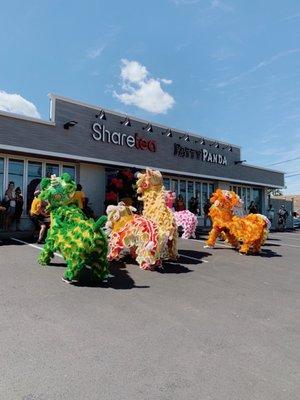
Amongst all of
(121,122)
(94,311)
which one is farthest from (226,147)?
(94,311)

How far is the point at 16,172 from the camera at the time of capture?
13.8 m

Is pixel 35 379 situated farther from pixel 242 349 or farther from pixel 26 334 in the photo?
pixel 242 349

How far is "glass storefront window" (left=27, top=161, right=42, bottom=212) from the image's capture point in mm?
14117

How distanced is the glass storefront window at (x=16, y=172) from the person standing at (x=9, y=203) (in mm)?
910

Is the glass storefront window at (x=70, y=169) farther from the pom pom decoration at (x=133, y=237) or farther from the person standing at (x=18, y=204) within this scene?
the pom pom decoration at (x=133, y=237)

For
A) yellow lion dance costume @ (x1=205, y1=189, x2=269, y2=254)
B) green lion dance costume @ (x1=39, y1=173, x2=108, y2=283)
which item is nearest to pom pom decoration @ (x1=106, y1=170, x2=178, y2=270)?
green lion dance costume @ (x1=39, y1=173, x2=108, y2=283)

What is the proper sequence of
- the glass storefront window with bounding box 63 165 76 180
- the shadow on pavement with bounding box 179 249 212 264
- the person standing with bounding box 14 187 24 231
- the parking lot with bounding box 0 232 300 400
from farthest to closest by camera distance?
the glass storefront window with bounding box 63 165 76 180 → the person standing with bounding box 14 187 24 231 → the shadow on pavement with bounding box 179 249 212 264 → the parking lot with bounding box 0 232 300 400

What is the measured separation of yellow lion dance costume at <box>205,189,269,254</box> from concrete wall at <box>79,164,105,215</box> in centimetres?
595

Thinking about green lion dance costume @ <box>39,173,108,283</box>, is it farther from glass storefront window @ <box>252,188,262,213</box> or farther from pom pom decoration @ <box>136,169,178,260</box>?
glass storefront window @ <box>252,188,262,213</box>

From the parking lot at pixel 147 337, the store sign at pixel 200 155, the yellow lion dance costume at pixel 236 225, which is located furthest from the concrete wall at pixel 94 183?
the parking lot at pixel 147 337

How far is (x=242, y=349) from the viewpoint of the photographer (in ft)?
14.3

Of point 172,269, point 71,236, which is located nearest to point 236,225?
point 172,269

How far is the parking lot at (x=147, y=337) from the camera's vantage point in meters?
3.43

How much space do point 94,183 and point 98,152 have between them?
1.34 meters
